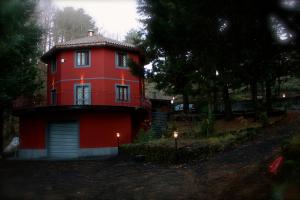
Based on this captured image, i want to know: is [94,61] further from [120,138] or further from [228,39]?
[228,39]

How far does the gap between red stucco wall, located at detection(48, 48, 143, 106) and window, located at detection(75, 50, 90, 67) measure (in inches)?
14.4

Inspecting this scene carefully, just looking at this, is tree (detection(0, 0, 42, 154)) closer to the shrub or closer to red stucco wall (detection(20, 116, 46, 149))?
red stucco wall (detection(20, 116, 46, 149))

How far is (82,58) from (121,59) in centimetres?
344

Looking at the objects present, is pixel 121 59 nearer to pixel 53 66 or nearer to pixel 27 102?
pixel 53 66

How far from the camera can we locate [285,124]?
25.3 m

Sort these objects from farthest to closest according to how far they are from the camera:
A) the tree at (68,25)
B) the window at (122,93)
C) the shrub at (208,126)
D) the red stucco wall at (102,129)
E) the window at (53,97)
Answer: the tree at (68,25)
the window at (53,97)
the window at (122,93)
the red stucco wall at (102,129)
the shrub at (208,126)

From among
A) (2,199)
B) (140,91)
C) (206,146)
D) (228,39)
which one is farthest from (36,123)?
(228,39)

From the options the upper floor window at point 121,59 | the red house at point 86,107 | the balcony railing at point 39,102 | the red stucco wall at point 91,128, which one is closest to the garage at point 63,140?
the red house at point 86,107

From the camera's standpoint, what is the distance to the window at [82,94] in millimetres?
34125

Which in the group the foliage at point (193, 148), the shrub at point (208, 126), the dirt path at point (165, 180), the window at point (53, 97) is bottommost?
the dirt path at point (165, 180)

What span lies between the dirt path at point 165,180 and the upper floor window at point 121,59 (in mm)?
14781

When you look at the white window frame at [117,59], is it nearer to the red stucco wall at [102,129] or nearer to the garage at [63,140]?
the red stucco wall at [102,129]

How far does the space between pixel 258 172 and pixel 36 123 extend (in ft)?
81.9

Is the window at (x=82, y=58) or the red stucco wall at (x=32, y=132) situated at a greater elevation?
the window at (x=82, y=58)
